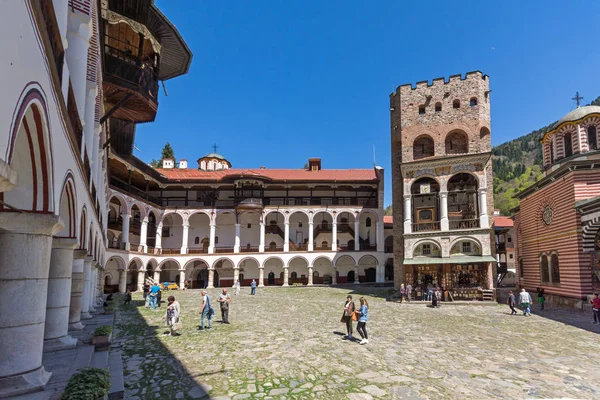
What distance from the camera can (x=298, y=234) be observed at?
136 ft

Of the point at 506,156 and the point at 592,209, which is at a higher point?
the point at 506,156

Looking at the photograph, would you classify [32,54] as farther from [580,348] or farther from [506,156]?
[506,156]

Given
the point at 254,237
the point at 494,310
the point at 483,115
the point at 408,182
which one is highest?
the point at 483,115

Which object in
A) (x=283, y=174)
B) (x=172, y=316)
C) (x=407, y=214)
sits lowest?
(x=172, y=316)

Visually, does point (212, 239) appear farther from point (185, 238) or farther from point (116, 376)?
point (116, 376)

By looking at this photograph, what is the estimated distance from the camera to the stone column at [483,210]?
24.1 meters

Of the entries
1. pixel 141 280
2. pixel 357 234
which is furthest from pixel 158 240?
pixel 357 234

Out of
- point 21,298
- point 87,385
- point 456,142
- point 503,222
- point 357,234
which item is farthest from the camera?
point 503,222

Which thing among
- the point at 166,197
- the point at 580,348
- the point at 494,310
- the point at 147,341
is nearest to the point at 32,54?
the point at 147,341

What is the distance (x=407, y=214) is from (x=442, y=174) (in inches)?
147

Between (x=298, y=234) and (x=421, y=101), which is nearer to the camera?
(x=421, y=101)

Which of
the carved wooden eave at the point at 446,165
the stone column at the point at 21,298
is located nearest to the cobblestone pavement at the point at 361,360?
the stone column at the point at 21,298

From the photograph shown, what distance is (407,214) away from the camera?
26.2m

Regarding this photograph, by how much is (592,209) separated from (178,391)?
20692 millimetres
